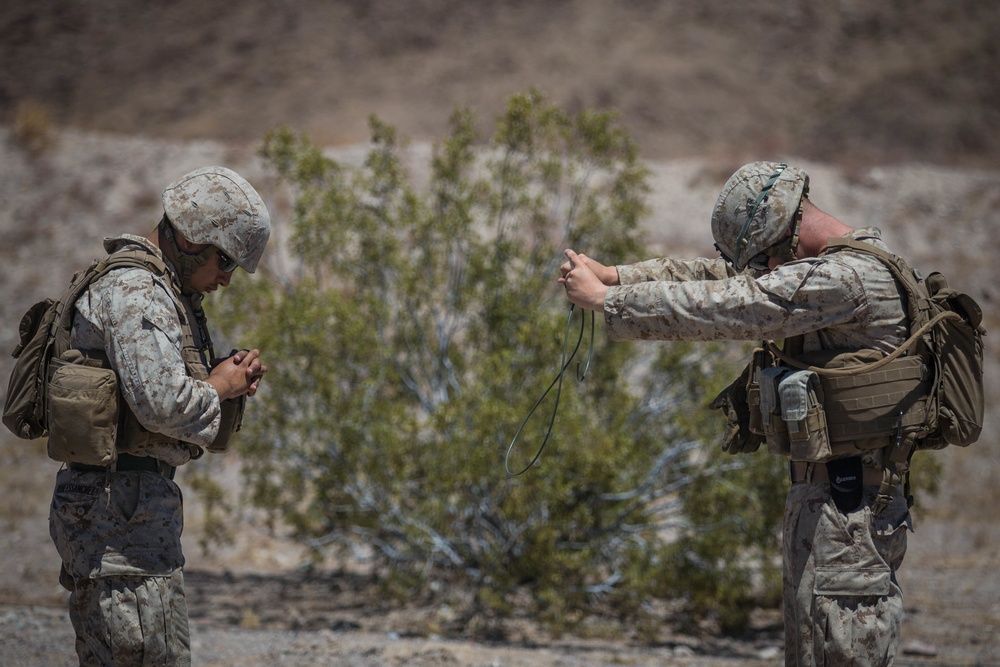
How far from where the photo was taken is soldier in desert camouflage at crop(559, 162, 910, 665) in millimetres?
2994

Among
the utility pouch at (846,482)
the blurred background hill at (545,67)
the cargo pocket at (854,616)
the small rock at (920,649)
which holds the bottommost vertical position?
the small rock at (920,649)

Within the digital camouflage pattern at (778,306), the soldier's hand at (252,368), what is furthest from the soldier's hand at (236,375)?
the digital camouflage pattern at (778,306)

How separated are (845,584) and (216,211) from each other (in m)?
2.38

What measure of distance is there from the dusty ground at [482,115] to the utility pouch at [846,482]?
8.69 ft

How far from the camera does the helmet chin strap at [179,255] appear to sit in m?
3.08

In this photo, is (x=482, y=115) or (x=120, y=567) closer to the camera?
(x=120, y=567)

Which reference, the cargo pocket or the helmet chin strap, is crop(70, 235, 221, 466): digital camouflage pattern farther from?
the cargo pocket

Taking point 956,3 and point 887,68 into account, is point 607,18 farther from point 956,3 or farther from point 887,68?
point 956,3

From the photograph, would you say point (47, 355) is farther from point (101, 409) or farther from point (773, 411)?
point (773, 411)

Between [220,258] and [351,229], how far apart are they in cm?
438

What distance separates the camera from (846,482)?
3.13m

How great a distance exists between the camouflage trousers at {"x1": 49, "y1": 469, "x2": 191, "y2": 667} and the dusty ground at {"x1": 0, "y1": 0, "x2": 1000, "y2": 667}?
6.65 feet

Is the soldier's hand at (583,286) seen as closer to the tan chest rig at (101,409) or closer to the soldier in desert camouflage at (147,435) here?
the soldier in desert camouflage at (147,435)

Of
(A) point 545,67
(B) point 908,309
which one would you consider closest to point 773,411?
(B) point 908,309
